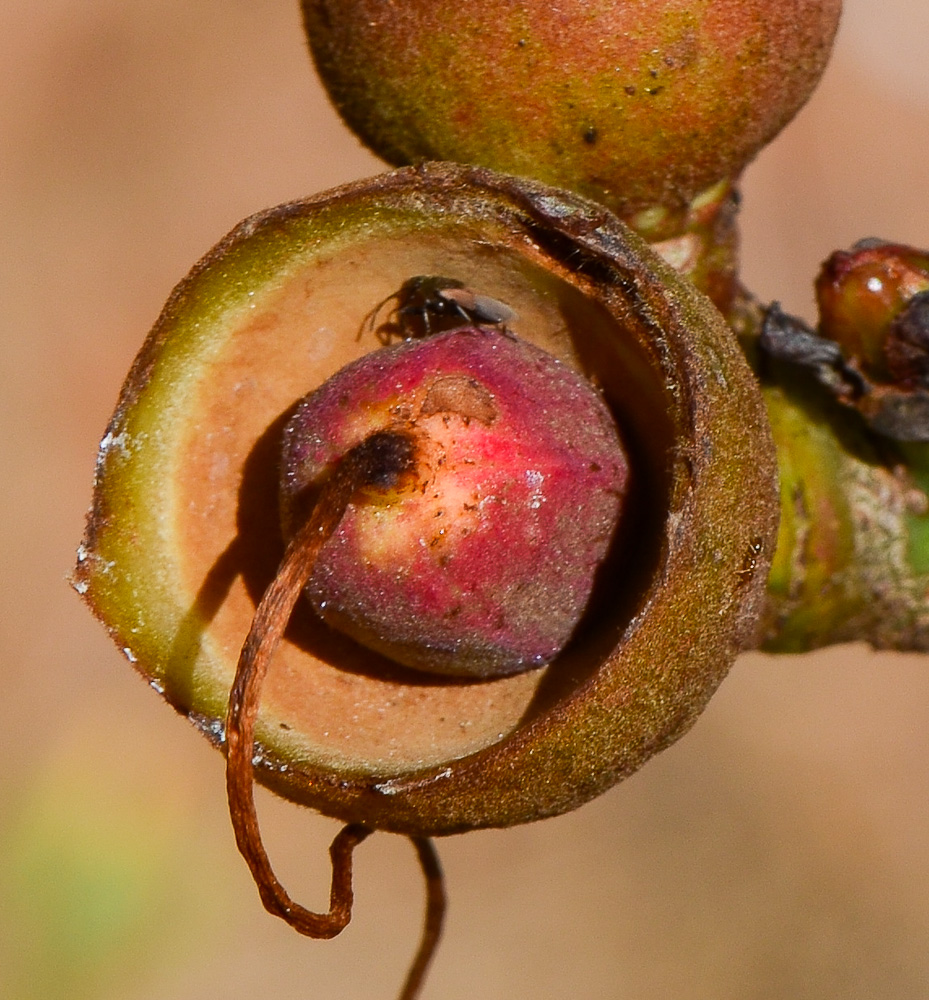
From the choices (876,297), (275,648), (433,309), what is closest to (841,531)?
(876,297)

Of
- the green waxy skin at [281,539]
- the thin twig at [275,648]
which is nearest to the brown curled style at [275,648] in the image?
the thin twig at [275,648]

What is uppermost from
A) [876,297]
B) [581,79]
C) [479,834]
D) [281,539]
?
[581,79]

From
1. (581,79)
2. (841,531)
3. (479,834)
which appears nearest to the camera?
(581,79)

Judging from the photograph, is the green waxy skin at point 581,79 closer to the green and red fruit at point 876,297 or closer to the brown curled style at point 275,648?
the green and red fruit at point 876,297

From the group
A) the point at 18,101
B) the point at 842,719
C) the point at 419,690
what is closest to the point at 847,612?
the point at 419,690

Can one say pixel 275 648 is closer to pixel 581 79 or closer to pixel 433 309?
pixel 433 309

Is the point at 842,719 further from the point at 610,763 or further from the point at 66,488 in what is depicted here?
the point at 610,763
